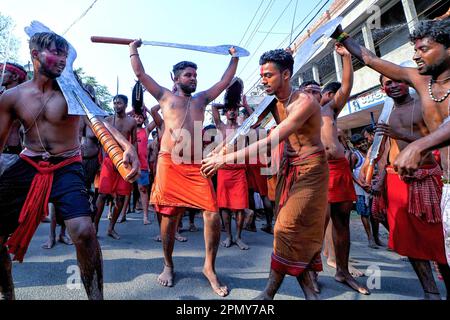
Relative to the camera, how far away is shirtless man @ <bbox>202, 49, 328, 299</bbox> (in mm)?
1908

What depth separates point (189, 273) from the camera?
2.71 meters

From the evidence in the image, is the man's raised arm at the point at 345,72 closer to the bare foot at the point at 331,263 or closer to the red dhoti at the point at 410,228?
the red dhoti at the point at 410,228

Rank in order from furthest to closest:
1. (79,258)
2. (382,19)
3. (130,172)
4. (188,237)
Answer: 1. (382,19)
2. (188,237)
3. (79,258)
4. (130,172)

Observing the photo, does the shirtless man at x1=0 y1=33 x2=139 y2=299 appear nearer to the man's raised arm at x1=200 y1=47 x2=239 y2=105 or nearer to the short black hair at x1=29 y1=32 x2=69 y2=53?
the short black hair at x1=29 y1=32 x2=69 y2=53

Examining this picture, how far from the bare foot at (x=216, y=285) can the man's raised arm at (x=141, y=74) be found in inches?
67.3

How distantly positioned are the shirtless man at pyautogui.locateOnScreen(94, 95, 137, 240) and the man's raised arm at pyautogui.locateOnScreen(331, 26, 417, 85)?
302 cm

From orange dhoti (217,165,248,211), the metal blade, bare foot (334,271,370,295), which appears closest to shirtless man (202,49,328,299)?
bare foot (334,271,370,295)

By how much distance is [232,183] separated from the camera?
4.12 metres

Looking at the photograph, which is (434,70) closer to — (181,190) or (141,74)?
(181,190)

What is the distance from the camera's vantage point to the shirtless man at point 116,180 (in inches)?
156

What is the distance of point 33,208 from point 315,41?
2630 mm
